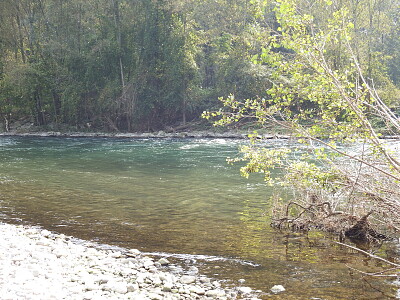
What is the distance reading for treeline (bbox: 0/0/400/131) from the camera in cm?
3919

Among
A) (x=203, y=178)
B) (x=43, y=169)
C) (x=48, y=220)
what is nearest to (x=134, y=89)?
(x=43, y=169)

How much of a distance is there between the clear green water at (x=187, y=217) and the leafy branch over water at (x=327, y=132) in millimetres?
838

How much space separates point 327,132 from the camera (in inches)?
293

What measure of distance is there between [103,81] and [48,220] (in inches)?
1270

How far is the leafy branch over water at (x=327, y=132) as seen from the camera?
234 inches

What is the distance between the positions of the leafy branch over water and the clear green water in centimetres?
84

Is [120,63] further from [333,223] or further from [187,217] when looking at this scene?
[333,223]

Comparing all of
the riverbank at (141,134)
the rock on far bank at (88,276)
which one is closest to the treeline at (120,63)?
the riverbank at (141,134)

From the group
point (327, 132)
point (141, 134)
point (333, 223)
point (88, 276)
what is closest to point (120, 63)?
point (141, 134)

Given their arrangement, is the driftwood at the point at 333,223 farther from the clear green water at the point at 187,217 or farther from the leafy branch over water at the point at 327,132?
the clear green water at the point at 187,217

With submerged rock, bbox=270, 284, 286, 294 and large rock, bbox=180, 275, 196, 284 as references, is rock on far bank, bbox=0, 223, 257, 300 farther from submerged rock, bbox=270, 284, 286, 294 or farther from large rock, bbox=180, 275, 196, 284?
submerged rock, bbox=270, 284, 286, 294

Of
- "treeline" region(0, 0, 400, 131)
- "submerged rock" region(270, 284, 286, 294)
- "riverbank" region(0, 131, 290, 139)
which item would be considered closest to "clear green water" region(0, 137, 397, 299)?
"submerged rock" region(270, 284, 286, 294)

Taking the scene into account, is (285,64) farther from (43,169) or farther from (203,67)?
(203,67)

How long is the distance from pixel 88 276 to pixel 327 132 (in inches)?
188
